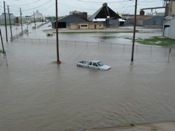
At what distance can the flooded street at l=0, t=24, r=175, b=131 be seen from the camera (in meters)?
13.6

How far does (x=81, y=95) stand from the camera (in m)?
17.8

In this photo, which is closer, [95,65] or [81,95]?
[81,95]

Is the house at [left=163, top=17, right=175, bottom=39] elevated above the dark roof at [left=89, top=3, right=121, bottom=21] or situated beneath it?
situated beneath

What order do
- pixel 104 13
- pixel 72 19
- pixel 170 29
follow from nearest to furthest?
pixel 170 29
pixel 72 19
pixel 104 13

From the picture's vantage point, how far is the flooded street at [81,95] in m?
13.6

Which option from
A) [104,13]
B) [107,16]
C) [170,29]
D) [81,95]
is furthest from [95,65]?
[104,13]

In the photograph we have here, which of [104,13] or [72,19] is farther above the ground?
[104,13]

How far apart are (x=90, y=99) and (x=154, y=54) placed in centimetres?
2234

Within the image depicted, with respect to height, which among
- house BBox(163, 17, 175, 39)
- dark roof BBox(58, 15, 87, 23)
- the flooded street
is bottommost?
the flooded street

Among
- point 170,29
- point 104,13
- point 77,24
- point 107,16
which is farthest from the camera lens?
point 104,13

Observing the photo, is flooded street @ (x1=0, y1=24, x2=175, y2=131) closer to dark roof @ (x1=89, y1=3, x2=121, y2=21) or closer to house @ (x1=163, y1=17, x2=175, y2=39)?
house @ (x1=163, y1=17, x2=175, y2=39)

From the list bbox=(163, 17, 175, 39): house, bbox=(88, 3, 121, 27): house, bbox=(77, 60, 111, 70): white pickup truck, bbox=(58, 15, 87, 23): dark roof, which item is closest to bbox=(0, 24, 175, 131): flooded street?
bbox=(77, 60, 111, 70): white pickup truck

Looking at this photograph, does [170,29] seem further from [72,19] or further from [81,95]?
[72,19]

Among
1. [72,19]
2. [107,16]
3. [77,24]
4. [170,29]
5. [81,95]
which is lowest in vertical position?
[81,95]
